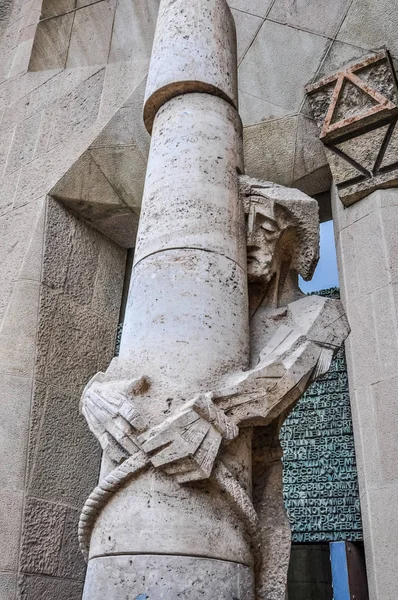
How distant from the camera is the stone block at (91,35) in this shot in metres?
4.90

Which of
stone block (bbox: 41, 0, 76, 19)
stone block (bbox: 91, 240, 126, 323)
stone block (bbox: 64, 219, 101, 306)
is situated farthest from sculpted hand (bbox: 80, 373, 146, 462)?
stone block (bbox: 41, 0, 76, 19)

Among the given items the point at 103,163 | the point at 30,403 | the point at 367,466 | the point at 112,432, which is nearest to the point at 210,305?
the point at 112,432

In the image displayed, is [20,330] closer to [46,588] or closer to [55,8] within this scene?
[46,588]

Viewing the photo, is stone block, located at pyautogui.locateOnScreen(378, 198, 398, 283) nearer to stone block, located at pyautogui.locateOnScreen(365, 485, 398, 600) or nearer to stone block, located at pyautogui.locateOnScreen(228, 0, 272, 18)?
stone block, located at pyautogui.locateOnScreen(365, 485, 398, 600)

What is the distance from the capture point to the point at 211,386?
5.34ft

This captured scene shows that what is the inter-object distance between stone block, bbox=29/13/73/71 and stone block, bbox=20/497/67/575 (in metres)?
3.52

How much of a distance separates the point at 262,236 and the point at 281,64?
103 inches

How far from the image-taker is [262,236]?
200 cm

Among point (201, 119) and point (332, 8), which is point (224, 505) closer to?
point (201, 119)

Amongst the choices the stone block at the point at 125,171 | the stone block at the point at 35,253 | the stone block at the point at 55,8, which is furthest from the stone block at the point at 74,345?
the stone block at the point at 55,8

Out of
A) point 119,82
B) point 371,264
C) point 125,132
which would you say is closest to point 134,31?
point 119,82

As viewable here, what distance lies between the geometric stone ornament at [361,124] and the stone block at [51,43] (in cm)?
241

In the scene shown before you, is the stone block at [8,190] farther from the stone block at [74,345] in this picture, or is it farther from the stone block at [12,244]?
the stone block at [74,345]

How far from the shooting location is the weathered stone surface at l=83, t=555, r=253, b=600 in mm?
1368
